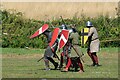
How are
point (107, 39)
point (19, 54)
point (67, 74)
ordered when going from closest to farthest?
point (67, 74), point (19, 54), point (107, 39)

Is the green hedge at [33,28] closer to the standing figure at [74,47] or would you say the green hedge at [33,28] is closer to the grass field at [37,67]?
the grass field at [37,67]

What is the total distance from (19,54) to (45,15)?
29.1 ft

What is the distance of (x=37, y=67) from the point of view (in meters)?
21.1

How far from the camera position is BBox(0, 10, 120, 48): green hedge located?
103ft

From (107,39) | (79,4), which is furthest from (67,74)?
(79,4)

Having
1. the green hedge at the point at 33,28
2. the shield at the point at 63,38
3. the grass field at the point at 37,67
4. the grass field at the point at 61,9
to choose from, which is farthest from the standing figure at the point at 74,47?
the grass field at the point at 61,9

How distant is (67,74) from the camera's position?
18.6 meters

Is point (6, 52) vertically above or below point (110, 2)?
below

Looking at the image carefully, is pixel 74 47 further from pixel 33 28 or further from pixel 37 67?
pixel 33 28

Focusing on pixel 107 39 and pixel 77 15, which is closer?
pixel 107 39

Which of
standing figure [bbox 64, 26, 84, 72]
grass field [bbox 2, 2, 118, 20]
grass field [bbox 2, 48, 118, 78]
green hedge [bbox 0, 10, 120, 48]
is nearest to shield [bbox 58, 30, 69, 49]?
standing figure [bbox 64, 26, 84, 72]

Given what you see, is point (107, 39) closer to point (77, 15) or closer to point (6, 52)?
point (77, 15)

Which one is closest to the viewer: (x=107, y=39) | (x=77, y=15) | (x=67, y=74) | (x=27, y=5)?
(x=67, y=74)

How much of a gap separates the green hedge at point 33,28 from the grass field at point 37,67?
229cm
